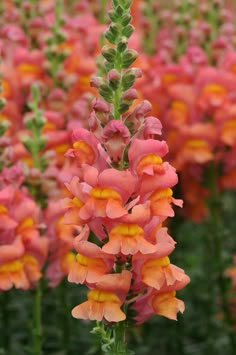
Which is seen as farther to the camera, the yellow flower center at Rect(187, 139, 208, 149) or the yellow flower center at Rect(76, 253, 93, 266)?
the yellow flower center at Rect(187, 139, 208, 149)

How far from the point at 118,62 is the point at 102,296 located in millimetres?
535

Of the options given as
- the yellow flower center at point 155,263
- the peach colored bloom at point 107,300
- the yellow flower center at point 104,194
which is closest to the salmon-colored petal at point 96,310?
the peach colored bloom at point 107,300

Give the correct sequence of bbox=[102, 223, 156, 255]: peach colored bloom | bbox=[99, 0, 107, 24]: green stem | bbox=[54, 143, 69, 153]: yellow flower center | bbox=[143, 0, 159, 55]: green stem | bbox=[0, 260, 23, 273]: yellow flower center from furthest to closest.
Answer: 1. bbox=[143, 0, 159, 55]: green stem
2. bbox=[99, 0, 107, 24]: green stem
3. bbox=[54, 143, 69, 153]: yellow flower center
4. bbox=[0, 260, 23, 273]: yellow flower center
5. bbox=[102, 223, 156, 255]: peach colored bloom

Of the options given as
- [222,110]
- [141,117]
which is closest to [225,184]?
[222,110]

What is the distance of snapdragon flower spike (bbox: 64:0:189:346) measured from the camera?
1.88 meters

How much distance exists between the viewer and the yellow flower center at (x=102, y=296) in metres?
1.90

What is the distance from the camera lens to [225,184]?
357 centimetres

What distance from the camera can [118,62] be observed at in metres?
1.95

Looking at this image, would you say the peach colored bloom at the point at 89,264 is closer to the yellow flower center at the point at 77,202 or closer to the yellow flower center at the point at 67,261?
the yellow flower center at the point at 77,202

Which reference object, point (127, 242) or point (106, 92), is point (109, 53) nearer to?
point (106, 92)

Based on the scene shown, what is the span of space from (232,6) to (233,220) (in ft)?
8.03

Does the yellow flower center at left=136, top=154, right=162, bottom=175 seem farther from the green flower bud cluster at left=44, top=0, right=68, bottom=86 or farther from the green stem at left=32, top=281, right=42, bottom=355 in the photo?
the green flower bud cluster at left=44, top=0, right=68, bottom=86

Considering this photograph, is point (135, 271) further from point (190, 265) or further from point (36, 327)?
point (190, 265)

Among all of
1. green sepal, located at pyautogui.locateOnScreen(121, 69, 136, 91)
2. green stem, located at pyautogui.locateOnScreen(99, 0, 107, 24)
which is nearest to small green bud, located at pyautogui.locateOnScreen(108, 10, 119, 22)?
green sepal, located at pyautogui.locateOnScreen(121, 69, 136, 91)
